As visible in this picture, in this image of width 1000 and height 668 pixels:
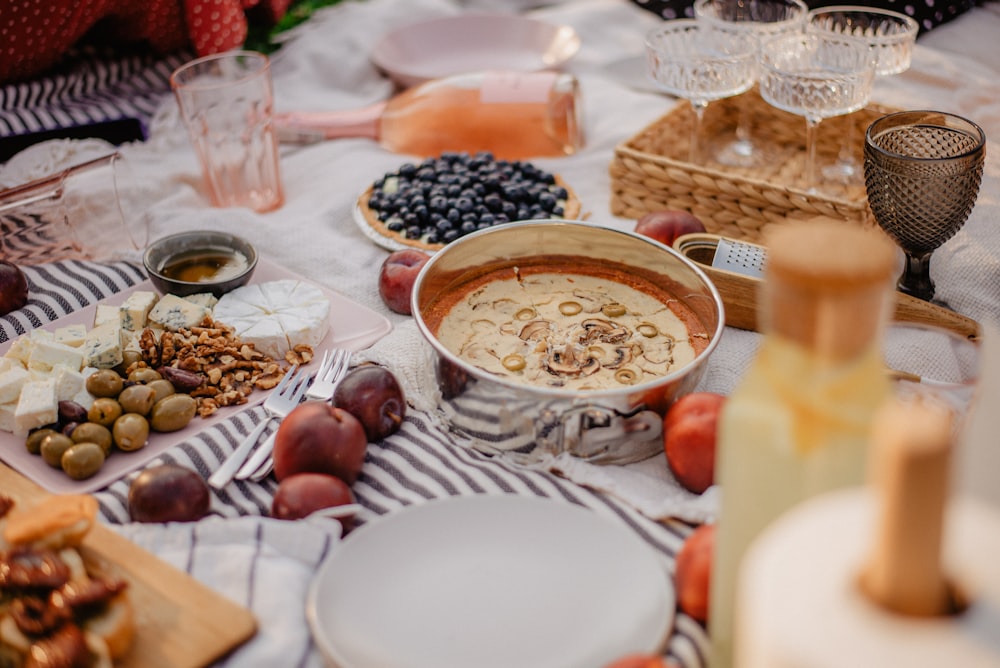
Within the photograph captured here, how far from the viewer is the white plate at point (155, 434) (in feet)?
2.92

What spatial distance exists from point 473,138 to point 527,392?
2.73ft

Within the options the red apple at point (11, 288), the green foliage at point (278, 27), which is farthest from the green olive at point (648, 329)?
the green foliage at point (278, 27)

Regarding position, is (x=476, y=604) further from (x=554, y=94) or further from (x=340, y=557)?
→ (x=554, y=94)

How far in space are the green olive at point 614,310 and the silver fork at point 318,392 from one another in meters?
0.29

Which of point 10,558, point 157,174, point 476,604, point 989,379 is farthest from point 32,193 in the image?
point 989,379

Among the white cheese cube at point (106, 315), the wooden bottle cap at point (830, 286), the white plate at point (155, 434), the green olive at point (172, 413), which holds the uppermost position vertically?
the wooden bottle cap at point (830, 286)

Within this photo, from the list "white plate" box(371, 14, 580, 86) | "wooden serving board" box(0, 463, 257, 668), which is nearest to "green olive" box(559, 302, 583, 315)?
"wooden serving board" box(0, 463, 257, 668)

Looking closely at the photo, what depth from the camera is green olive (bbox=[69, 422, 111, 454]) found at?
91 cm

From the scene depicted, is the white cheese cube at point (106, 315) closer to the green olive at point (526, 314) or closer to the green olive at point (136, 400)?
the green olive at point (136, 400)

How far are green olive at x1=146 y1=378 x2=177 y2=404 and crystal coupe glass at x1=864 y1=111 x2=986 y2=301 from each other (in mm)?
800

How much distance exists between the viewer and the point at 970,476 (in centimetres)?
56

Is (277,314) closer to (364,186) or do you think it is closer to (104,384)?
(104,384)

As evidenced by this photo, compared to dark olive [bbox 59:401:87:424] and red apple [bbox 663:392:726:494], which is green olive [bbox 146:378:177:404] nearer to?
dark olive [bbox 59:401:87:424]

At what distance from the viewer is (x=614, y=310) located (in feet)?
3.31
